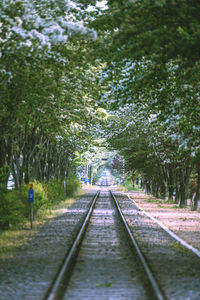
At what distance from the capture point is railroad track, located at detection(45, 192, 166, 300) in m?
8.05

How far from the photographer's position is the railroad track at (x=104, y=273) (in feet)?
26.4

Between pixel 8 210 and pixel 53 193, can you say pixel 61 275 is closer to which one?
pixel 8 210

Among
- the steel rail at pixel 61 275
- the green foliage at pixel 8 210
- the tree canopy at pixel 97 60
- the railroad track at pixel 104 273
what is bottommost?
the railroad track at pixel 104 273

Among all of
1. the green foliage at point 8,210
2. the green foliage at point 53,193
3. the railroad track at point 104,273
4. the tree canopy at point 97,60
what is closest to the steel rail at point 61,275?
the railroad track at point 104,273

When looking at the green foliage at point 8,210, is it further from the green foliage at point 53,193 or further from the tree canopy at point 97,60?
the green foliage at point 53,193

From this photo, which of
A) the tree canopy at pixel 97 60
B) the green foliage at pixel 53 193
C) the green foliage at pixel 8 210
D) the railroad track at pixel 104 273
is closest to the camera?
the railroad track at pixel 104 273

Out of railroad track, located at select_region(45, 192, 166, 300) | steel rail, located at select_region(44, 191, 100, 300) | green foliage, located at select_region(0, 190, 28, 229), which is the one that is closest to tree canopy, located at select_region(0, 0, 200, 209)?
green foliage, located at select_region(0, 190, 28, 229)

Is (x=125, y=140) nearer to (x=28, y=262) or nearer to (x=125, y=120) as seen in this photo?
(x=125, y=120)

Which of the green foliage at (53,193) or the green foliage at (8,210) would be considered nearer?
the green foliage at (8,210)

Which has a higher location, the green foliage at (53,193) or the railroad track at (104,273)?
the green foliage at (53,193)

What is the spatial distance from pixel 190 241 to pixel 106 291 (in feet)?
24.2

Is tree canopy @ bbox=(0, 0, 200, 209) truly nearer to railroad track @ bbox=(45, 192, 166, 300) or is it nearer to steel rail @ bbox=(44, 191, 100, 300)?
railroad track @ bbox=(45, 192, 166, 300)

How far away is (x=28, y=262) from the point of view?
11234mm

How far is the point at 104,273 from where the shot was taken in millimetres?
9852
